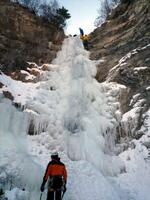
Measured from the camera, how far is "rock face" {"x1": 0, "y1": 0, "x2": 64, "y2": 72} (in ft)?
52.6

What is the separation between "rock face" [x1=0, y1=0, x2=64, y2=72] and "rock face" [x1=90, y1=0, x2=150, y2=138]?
219 cm

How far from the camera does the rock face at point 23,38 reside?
1603 centimetres

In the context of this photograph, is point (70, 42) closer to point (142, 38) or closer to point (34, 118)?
point (142, 38)

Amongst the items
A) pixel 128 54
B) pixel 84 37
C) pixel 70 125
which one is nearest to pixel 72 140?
pixel 70 125

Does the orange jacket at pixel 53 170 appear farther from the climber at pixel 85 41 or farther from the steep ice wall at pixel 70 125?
the climber at pixel 85 41

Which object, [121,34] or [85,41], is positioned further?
[85,41]

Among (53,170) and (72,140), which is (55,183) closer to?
(53,170)

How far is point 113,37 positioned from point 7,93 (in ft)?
22.4

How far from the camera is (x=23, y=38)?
17375 millimetres

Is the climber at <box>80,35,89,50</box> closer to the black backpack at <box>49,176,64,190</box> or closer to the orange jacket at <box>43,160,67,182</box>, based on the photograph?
the orange jacket at <box>43,160,67,182</box>

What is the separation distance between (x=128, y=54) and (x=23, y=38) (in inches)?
204

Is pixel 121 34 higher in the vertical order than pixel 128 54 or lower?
higher

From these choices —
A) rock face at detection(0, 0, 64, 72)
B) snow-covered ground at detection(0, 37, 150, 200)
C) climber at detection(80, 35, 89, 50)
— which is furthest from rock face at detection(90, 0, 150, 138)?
rock face at detection(0, 0, 64, 72)

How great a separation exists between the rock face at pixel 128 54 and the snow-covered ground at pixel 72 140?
45 cm
